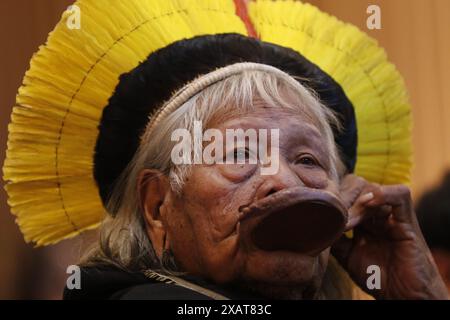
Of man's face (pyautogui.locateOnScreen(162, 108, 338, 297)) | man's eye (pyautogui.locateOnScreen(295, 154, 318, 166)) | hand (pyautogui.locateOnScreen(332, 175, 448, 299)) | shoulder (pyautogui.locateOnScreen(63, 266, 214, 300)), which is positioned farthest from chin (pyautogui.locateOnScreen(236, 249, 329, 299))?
hand (pyautogui.locateOnScreen(332, 175, 448, 299))

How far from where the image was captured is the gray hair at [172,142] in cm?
179

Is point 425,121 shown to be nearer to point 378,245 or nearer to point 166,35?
point 378,245

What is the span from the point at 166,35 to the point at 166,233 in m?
0.44

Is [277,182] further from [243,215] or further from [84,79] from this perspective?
[84,79]

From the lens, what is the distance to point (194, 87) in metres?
1.82

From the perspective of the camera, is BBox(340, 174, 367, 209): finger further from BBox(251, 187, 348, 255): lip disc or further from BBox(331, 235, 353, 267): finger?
BBox(251, 187, 348, 255): lip disc

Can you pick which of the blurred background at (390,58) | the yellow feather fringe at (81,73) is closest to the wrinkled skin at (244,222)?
the yellow feather fringe at (81,73)

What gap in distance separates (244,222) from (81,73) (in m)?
0.54

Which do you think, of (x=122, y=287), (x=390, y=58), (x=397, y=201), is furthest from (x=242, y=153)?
(x=390, y=58)

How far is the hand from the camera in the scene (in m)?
1.97

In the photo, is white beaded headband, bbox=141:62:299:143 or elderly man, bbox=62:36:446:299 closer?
elderly man, bbox=62:36:446:299

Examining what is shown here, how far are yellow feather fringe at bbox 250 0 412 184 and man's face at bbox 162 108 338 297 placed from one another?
0.93 ft

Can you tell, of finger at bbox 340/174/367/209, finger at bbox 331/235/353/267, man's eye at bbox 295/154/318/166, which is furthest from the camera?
finger at bbox 331/235/353/267

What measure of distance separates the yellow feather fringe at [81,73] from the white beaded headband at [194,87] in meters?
0.10
